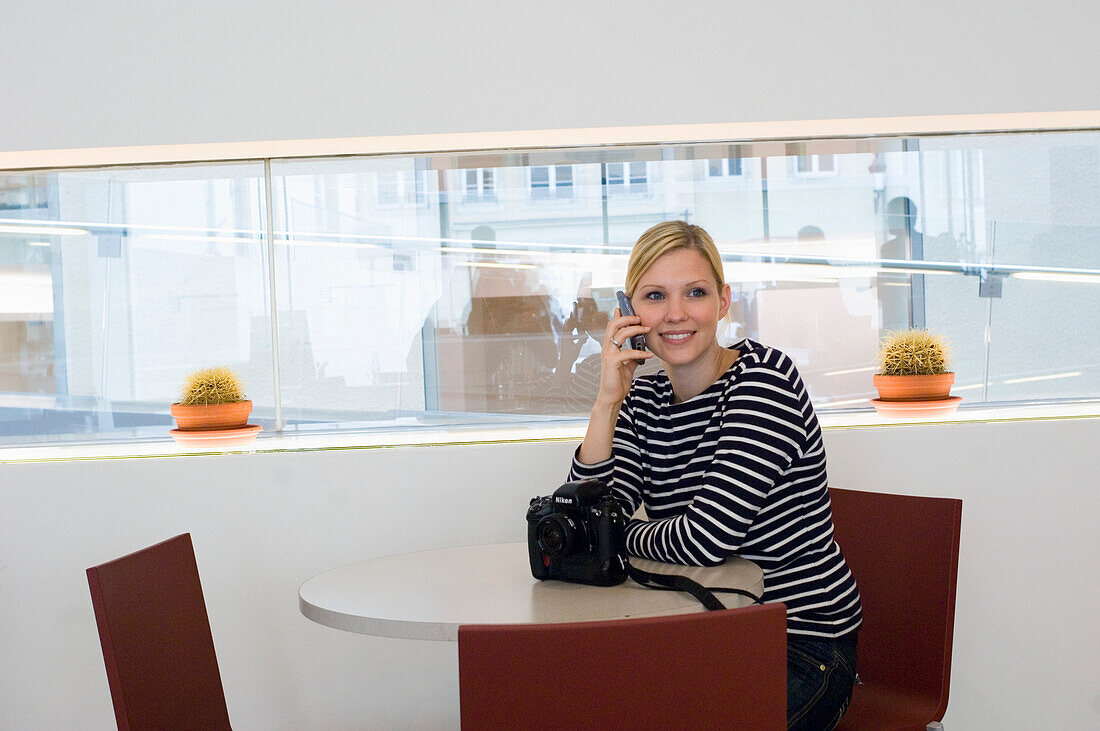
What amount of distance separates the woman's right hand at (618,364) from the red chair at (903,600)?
2.44 ft

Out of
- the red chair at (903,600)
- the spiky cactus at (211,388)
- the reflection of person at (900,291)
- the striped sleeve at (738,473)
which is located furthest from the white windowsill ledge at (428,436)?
the striped sleeve at (738,473)

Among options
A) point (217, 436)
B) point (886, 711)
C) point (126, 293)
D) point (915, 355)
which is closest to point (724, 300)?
point (886, 711)

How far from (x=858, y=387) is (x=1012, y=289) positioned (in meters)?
0.65

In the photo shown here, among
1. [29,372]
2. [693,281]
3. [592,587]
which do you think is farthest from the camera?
[29,372]

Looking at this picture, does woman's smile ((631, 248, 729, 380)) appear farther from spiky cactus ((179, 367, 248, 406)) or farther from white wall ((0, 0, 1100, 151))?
spiky cactus ((179, 367, 248, 406))

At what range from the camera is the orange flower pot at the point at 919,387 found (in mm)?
3074

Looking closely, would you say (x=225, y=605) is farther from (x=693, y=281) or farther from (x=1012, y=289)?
(x=1012, y=289)

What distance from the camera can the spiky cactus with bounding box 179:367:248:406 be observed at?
3.12 metres

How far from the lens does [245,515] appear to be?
2973 mm

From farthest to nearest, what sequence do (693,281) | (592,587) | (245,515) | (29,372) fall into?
(29,372) < (245,515) < (693,281) < (592,587)

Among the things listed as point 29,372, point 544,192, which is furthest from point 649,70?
point 29,372

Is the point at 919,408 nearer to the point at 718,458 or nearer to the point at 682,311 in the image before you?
the point at 682,311

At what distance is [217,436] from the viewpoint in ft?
10.1

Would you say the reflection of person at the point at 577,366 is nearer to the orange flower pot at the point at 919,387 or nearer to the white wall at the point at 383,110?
the white wall at the point at 383,110
